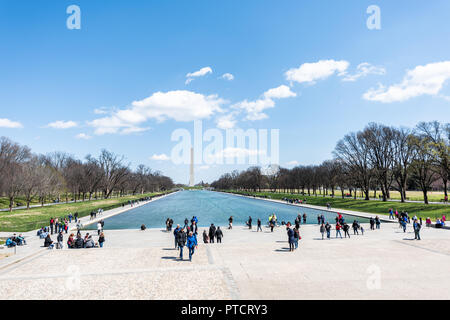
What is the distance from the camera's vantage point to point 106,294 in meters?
10.2

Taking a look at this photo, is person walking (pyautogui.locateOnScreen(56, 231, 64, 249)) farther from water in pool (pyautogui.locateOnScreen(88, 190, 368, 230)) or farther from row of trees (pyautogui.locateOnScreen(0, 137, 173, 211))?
row of trees (pyautogui.locateOnScreen(0, 137, 173, 211))

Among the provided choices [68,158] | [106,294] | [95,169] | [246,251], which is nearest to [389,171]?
[246,251]

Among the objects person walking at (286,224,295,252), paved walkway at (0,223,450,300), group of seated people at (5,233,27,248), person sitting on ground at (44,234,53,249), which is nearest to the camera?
paved walkway at (0,223,450,300)

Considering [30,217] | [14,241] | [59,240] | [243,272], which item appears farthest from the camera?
[30,217]

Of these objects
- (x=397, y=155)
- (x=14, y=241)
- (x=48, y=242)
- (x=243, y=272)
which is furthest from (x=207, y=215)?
(x=397, y=155)

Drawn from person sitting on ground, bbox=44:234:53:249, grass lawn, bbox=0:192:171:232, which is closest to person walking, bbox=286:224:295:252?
person sitting on ground, bbox=44:234:53:249

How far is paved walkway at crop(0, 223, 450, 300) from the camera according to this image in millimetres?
10186

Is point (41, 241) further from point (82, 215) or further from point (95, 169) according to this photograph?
point (95, 169)

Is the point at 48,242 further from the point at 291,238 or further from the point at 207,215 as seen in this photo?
the point at 207,215

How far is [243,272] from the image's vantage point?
12.8 m

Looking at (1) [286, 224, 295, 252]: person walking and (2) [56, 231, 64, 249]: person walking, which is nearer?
(1) [286, 224, 295, 252]: person walking

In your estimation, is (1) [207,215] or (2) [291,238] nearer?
(2) [291,238]

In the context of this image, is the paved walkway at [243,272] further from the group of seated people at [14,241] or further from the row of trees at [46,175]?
the row of trees at [46,175]
